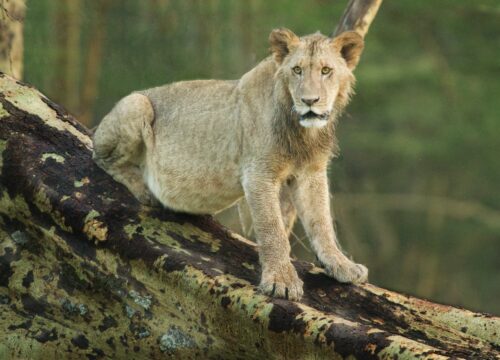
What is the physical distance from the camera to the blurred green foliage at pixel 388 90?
14.6 m

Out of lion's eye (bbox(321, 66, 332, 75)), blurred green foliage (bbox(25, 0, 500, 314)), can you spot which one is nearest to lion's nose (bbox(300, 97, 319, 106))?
lion's eye (bbox(321, 66, 332, 75))

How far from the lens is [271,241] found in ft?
21.6

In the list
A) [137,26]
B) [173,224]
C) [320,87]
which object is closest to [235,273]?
[173,224]

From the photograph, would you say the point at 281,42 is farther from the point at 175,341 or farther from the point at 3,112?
the point at 175,341

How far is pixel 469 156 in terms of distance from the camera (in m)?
25.2

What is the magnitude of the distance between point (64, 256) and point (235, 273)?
1040mm

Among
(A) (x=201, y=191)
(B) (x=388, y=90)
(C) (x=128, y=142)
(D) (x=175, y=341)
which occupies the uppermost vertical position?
(C) (x=128, y=142)

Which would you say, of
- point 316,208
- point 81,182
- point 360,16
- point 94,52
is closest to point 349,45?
point 316,208

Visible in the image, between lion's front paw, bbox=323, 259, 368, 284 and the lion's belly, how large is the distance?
0.88m

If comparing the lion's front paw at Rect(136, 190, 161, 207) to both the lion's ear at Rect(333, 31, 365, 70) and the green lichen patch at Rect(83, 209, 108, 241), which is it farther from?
the lion's ear at Rect(333, 31, 365, 70)

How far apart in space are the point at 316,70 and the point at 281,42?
1.15 feet

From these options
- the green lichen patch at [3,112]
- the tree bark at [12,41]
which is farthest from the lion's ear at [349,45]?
the tree bark at [12,41]

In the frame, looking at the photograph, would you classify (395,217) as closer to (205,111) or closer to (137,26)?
(137,26)

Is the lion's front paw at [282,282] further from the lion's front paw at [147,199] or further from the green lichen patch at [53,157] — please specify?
the green lichen patch at [53,157]
